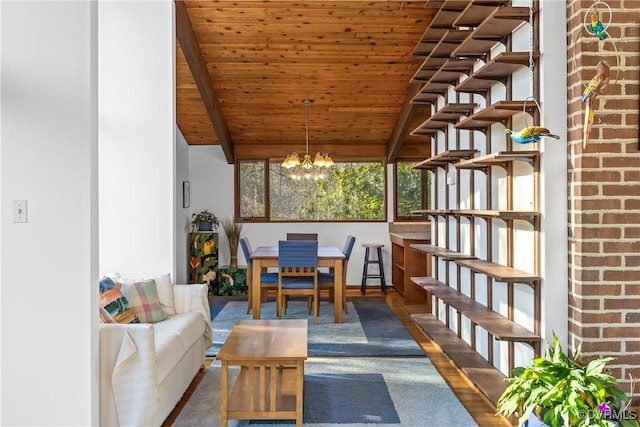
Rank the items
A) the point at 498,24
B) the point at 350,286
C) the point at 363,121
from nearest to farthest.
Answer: the point at 498,24 < the point at 363,121 < the point at 350,286

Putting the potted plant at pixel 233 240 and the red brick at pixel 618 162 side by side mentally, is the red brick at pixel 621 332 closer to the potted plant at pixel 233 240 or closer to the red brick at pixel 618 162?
the red brick at pixel 618 162

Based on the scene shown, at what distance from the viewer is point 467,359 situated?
12.9 feet

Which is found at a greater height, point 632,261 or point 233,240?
point 632,261

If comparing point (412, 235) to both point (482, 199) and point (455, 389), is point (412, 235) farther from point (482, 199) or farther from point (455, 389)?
point (455, 389)

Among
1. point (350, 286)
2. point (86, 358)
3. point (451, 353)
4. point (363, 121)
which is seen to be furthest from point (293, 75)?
point (86, 358)

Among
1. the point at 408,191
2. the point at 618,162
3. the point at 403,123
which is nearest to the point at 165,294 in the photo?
the point at 618,162

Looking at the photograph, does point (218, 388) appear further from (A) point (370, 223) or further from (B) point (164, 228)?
(A) point (370, 223)

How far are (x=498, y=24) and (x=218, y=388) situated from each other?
116 inches

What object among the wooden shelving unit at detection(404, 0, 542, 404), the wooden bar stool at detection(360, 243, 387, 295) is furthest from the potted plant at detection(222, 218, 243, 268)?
the wooden shelving unit at detection(404, 0, 542, 404)

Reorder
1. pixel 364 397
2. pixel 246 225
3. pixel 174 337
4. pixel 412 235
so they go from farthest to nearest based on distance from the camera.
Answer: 1. pixel 246 225
2. pixel 412 235
3. pixel 364 397
4. pixel 174 337

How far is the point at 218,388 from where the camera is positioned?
3820 mm

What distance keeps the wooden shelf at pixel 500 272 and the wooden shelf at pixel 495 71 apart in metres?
1.14

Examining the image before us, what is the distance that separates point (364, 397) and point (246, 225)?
5.16 meters

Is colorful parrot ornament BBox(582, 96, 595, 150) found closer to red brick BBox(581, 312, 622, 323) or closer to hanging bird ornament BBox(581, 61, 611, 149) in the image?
hanging bird ornament BBox(581, 61, 611, 149)
